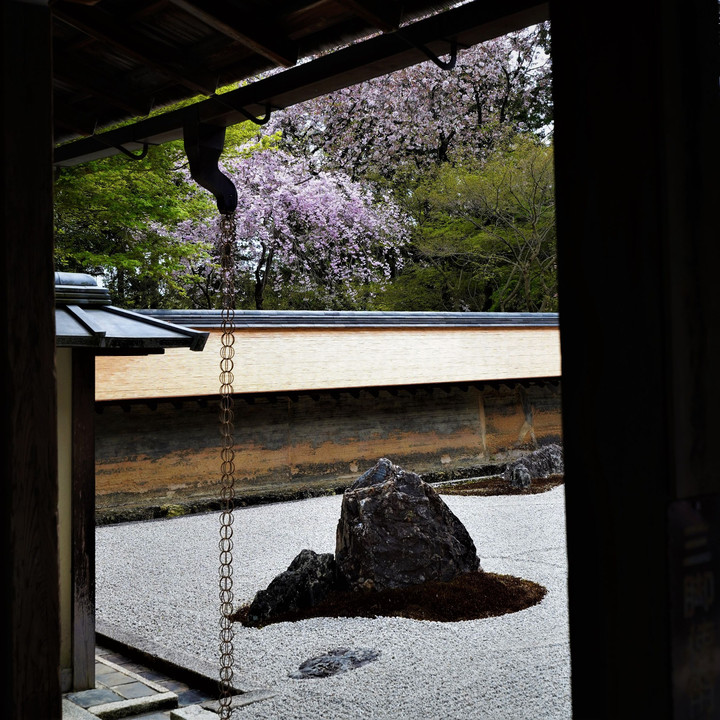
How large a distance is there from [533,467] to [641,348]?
866 cm

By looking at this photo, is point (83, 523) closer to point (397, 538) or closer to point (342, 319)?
point (397, 538)

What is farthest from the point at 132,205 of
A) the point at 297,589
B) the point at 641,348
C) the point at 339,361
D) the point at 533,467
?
the point at 641,348

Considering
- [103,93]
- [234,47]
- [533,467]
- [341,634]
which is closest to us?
[234,47]

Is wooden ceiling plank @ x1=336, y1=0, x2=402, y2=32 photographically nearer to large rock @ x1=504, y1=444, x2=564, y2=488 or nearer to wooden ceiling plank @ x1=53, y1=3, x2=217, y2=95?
wooden ceiling plank @ x1=53, y1=3, x2=217, y2=95

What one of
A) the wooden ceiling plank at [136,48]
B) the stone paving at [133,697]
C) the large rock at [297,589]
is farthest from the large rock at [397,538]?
the wooden ceiling plank at [136,48]

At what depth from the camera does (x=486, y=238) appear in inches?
528

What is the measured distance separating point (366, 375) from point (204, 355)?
6.23 feet

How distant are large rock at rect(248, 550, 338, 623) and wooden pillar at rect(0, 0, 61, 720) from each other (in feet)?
11.2

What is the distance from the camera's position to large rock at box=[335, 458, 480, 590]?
15.6ft

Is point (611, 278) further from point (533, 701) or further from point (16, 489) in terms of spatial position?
point (533, 701)

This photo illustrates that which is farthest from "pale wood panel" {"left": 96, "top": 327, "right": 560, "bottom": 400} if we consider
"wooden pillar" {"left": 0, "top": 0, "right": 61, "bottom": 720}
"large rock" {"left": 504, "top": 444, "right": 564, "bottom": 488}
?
"wooden pillar" {"left": 0, "top": 0, "right": 61, "bottom": 720}

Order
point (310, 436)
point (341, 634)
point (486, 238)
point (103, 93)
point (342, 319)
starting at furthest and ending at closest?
point (486, 238)
point (342, 319)
point (310, 436)
point (341, 634)
point (103, 93)

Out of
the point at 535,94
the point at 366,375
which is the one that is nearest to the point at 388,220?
the point at 535,94

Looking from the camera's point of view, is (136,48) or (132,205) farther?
(132,205)
